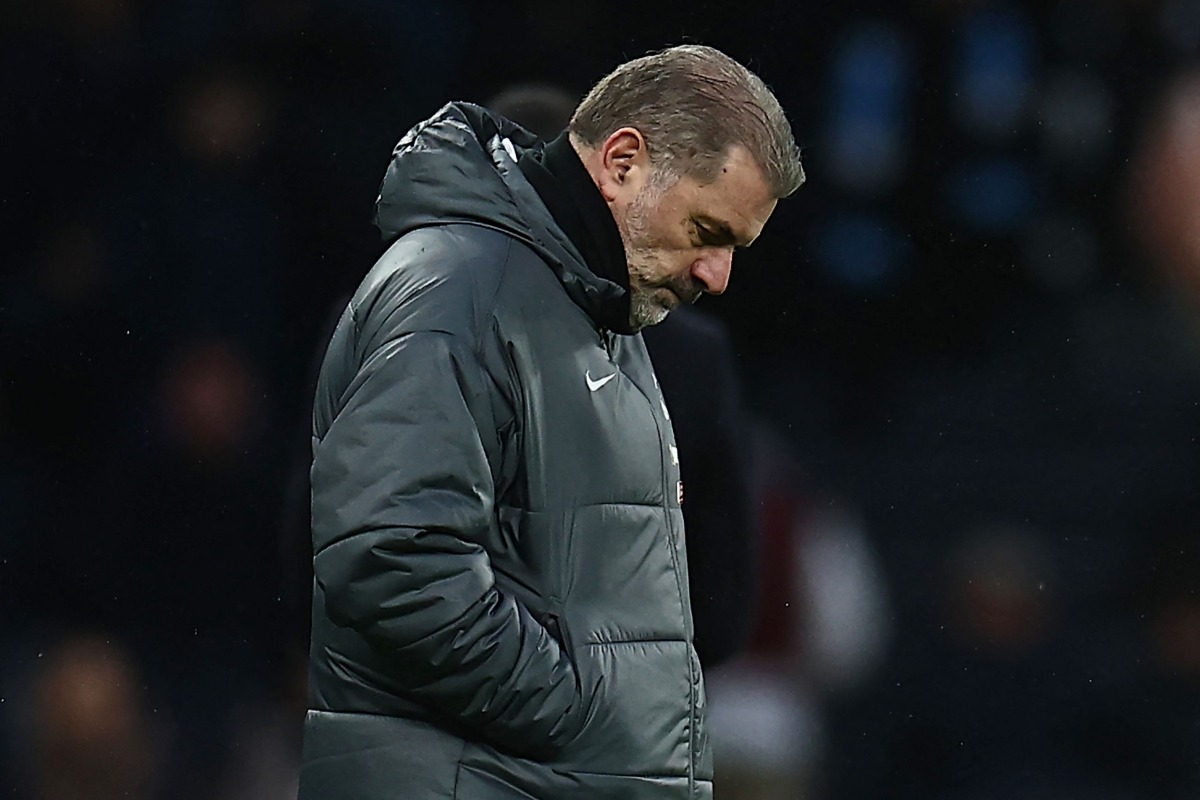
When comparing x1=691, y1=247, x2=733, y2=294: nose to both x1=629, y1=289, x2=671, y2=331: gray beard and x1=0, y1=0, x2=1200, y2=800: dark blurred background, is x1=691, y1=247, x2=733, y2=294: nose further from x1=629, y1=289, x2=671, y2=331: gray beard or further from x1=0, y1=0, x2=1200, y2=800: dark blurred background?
x1=0, y1=0, x2=1200, y2=800: dark blurred background

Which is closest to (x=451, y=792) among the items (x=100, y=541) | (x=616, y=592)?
(x=616, y=592)

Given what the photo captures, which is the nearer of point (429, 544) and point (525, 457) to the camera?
point (429, 544)

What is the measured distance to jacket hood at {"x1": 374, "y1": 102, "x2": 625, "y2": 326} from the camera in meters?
1.56

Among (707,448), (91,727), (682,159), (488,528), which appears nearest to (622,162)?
(682,159)

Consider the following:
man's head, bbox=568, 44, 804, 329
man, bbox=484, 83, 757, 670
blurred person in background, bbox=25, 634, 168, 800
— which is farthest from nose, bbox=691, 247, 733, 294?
blurred person in background, bbox=25, 634, 168, 800

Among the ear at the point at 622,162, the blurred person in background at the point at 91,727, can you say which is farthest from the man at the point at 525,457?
the blurred person in background at the point at 91,727

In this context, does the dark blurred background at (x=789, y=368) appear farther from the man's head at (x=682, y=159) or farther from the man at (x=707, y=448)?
the man's head at (x=682, y=159)

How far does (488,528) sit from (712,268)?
0.36m

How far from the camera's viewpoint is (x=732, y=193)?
63.5 inches

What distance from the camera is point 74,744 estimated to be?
242 centimetres

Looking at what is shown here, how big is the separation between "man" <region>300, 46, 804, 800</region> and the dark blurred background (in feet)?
2.53

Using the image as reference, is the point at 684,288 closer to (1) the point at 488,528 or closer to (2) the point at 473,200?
(2) the point at 473,200

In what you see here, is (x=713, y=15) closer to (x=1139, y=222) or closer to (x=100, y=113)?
(x=1139, y=222)

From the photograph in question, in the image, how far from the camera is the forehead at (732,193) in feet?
5.27
